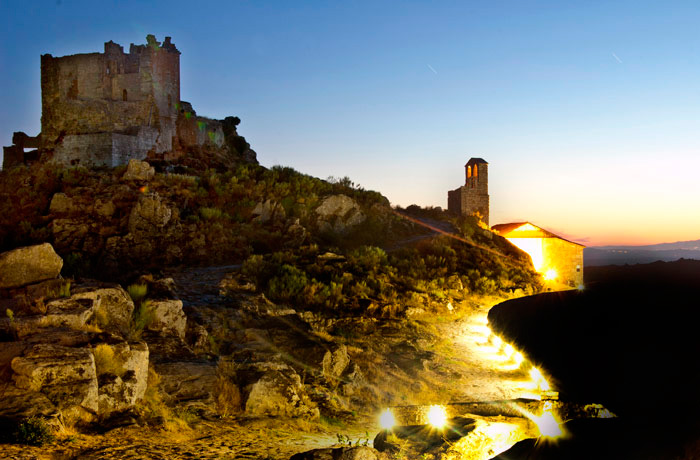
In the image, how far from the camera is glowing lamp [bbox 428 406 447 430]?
6.30m

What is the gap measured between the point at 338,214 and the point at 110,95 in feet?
63.5

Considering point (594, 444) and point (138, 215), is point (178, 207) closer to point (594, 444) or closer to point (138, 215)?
point (138, 215)

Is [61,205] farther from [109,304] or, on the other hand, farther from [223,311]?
[109,304]

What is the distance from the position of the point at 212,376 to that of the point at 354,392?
301 cm

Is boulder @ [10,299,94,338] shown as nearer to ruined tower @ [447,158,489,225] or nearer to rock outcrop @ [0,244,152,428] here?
rock outcrop @ [0,244,152,428]

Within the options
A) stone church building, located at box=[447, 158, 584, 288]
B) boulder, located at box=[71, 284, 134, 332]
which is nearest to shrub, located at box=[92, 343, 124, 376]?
boulder, located at box=[71, 284, 134, 332]

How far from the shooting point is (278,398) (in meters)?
7.21

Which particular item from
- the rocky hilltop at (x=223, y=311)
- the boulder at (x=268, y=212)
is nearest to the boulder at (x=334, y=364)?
the rocky hilltop at (x=223, y=311)

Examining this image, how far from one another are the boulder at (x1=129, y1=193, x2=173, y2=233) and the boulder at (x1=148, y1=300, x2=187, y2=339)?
11.3 m

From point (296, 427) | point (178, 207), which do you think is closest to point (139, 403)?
point (296, 427)

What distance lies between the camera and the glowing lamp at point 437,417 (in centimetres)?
630

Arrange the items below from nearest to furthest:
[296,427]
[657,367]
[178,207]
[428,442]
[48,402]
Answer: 1. [657,367]
2. [48,402]
3. [428,442]
4. [296,427]
5. [178,207]

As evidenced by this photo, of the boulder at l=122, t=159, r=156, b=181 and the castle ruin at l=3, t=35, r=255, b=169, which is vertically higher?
the castle ruin at l=3, t=35, r=255, b=169

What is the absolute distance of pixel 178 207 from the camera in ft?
68.9
